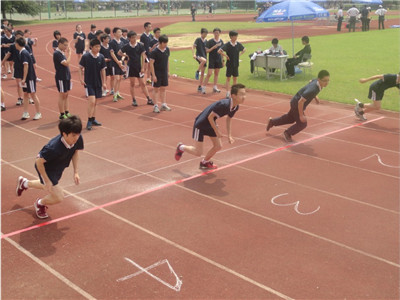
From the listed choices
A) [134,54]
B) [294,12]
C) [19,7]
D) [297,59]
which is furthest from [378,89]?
[19,7]

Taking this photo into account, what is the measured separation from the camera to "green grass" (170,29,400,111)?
1557 centimetres

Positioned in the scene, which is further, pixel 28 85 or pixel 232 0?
pixel 232 0

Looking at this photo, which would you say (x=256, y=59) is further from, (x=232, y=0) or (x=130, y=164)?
(x=232, y=0)

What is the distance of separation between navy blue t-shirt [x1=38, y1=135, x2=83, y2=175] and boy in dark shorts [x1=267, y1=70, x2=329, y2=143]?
5436 mm

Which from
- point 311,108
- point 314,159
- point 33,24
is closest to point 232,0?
point 33,24

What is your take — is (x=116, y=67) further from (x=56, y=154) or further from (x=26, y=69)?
(x=56, y=154)

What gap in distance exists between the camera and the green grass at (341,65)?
1557cm

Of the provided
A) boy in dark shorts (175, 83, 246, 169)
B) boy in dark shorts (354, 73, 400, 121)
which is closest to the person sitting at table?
boy in dark shorts (354, 73, 400, 121)

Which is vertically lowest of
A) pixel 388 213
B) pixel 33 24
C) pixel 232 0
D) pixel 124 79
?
pixel 388 213

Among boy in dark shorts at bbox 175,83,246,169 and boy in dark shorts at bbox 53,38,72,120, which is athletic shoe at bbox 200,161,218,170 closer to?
boy in dark shorts at bbox 175,83,246,169

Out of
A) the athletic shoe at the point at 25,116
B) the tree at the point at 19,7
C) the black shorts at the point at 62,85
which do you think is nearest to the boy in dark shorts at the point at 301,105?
the black shorts at the point at 62,85

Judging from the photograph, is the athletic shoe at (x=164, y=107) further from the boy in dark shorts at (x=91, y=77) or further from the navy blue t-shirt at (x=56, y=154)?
the navy blue t-shirt at (x=56, y=154)

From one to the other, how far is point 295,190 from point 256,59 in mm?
11362

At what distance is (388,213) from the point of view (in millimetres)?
7102
